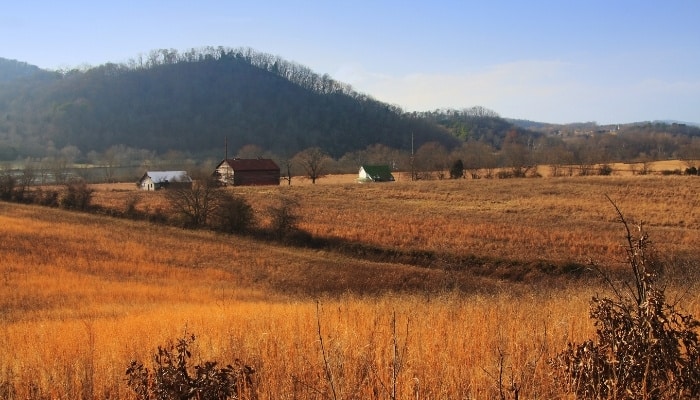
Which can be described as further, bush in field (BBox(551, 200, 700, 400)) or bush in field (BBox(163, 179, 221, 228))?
bush in field (BBox(163, 179, 221, 228))

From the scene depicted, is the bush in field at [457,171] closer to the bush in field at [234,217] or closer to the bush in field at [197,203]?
the bush in field at [197,203]

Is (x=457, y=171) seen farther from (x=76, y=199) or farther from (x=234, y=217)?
(x=76, y=199)

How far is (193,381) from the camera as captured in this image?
11.7ft

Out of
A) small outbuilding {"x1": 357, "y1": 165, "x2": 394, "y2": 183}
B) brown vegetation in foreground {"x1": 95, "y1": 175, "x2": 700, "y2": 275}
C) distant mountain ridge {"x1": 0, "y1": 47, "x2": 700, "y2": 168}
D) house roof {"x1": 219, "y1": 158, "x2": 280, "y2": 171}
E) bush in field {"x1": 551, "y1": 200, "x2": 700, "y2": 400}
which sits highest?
distant mountain ridge {"x1": 0, "y1": 47, "x2": 700, "y2": 168}

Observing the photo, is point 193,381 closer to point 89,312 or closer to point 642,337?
point 642,337

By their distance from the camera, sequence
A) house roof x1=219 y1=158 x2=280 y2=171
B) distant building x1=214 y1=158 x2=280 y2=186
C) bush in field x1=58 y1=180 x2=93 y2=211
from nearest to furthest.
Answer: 1. bush in field x1=58 y1=180 x2=93 y2=211
2. distant building x1=214 y1=158 x2=280 y2=186
3. house roof x1=219 y1=158 x2=280 y2=171

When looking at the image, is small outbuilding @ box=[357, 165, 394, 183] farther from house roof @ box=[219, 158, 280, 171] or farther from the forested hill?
the forested hill

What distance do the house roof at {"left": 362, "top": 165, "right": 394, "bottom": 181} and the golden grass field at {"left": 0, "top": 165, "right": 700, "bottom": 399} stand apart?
2125cm

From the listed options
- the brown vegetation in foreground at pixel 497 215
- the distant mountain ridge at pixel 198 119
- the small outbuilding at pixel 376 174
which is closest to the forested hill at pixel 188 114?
the distant mountain ridge at pixel 198 119

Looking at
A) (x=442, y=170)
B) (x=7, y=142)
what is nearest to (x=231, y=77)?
(x=7, y=142)

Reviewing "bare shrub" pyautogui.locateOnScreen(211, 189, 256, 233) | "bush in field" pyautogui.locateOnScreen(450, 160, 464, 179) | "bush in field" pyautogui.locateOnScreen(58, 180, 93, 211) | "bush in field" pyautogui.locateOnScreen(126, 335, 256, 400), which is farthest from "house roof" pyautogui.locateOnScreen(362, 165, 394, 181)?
"bush in field" pyautogui.locateOnScreen(126, 335, 256, 400)

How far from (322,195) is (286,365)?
58.9 metres

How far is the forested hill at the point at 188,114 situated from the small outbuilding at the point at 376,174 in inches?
2321

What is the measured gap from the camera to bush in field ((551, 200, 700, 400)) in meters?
3.18
